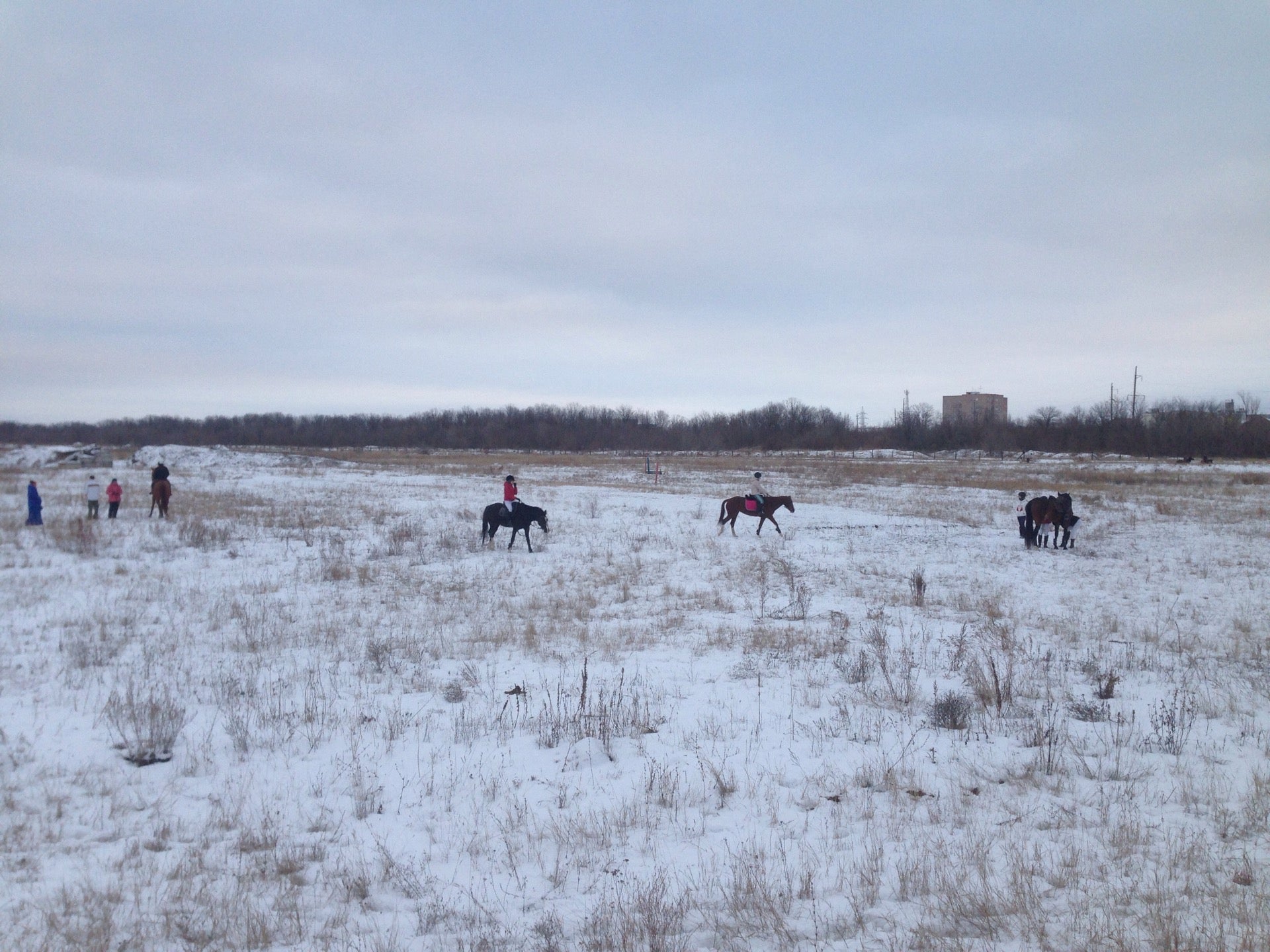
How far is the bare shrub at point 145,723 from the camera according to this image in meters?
6.00

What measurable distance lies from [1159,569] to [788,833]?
547 inches

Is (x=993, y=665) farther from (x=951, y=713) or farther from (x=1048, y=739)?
(x=1048, y=739)

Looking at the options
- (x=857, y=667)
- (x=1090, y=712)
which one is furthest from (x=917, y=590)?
(x=1090, y=712)

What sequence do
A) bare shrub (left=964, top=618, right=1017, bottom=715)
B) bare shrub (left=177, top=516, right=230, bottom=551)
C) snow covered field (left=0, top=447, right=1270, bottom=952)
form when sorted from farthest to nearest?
bare shrub (left=177, top=516, right=230, bottom=551)
bare shrub (left=964, top=618, right=1017, bottom=715)
snow covered field (left=0, top=447, right=1270, bottom=952)

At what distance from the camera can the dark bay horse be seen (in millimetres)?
17844

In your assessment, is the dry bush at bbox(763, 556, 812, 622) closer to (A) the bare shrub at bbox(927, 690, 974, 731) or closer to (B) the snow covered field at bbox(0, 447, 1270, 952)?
(B) the snow covered field at bbox(0, 447, 1270, 952)

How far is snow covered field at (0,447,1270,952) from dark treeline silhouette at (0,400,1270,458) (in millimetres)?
80435

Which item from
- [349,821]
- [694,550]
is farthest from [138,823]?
[694,550]

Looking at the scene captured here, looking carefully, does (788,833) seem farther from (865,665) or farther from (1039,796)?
(865,665)

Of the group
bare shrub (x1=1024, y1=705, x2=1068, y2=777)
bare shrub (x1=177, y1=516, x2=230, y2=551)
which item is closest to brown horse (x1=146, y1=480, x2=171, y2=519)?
bare shrub (x1=177, y1=516, x2=230, y2=551)

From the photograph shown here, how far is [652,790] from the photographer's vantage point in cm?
543

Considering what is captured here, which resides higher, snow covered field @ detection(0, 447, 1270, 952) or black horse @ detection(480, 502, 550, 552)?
black horse @ detection(480, 502, 550, 552)

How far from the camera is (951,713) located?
6.68 m

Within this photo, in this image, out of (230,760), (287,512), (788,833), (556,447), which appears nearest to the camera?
(788,833)
